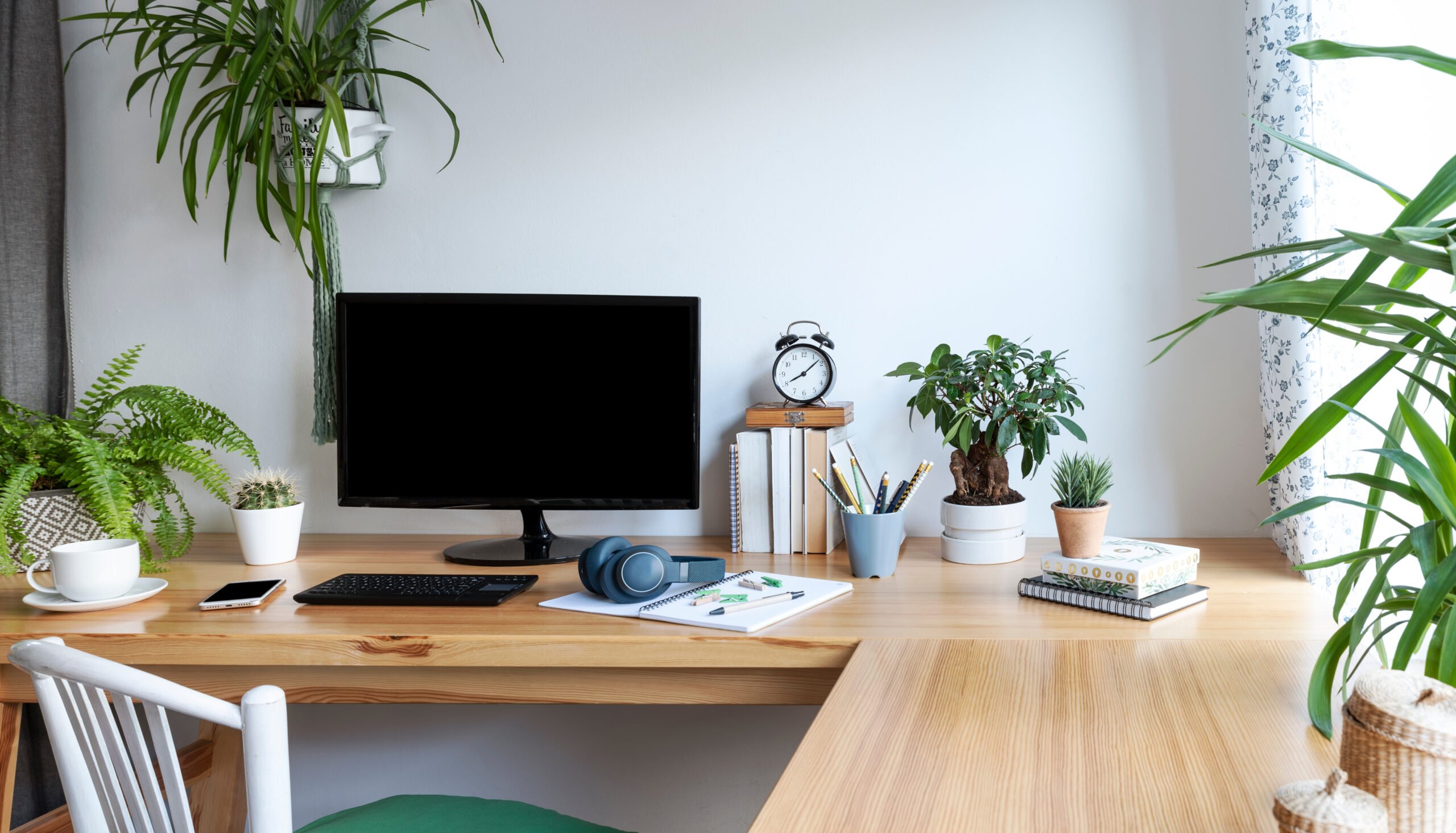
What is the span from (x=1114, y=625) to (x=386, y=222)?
1.52 meters

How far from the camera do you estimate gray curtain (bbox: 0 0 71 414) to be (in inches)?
76.1

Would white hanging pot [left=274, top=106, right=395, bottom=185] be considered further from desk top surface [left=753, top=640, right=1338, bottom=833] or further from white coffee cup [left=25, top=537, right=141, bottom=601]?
desk top surface [left=753, top=640, right=1338, bottom=833]

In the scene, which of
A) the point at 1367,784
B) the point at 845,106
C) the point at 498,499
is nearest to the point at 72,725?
the point at 498,499

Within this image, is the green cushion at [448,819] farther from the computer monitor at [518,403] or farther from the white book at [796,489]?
the white book at [796,489]

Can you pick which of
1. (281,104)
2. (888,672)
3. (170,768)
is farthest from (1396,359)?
(281,104)

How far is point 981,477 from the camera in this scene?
172 cm

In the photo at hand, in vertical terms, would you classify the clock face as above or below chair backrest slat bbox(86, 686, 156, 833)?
above

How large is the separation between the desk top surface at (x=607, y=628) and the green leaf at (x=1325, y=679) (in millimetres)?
284

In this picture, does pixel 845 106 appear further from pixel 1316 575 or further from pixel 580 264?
pixel 1316 575

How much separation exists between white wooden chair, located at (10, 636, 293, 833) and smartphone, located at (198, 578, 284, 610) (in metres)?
0.42

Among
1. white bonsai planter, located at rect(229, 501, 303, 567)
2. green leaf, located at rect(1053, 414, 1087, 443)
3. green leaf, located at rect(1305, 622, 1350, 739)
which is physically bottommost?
green leaf, located at rect(1305, 622, 1350, 739)

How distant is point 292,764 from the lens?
2.08 metres

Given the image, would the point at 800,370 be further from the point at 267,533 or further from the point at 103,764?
the point at 103,764

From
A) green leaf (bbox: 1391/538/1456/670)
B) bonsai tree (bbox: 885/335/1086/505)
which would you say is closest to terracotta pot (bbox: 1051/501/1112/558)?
bonsai tree (bbox: 885/335/1086/505)
